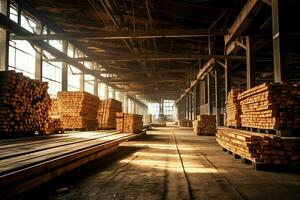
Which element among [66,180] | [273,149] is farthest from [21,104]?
[273,149]

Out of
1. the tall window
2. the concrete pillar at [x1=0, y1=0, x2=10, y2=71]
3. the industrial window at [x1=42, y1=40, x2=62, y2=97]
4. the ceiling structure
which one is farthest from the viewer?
the industrial window at [x1=42, y1=40, x2=62, y2=97]

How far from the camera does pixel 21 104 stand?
9.94 m

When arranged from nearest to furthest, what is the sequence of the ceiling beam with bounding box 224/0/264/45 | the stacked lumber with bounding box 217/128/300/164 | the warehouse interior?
the warehouse interior → the stacked lumber with bounding box 217/128/300/164 → the ceiling beam with bounding box 224/0/264/45

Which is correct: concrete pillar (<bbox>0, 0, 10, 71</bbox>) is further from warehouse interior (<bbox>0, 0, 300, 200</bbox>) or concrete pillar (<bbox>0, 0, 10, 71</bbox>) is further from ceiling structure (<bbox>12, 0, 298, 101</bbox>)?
ceiling structure (<bbox>12, 0, 298, 101</bbox>)

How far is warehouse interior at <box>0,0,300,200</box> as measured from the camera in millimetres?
4944

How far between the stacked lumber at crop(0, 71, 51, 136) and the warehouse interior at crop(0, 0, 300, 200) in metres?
0.04

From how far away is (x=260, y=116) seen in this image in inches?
322

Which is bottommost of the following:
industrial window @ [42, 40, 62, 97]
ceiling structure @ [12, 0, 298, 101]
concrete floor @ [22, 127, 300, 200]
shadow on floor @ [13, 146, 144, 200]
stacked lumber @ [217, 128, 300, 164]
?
shadow on floor @ [13, 146, 144, 200]

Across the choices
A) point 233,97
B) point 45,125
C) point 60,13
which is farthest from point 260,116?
point 60,13

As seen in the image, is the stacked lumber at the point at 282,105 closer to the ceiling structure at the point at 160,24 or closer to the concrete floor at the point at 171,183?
the concrete floor at the point at 171,183

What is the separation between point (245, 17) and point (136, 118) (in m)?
9.06

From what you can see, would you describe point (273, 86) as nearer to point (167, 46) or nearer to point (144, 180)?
point (144, 180)

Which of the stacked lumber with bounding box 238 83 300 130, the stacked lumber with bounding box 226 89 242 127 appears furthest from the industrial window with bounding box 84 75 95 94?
the stacked lumber with bounding box 238 83 300 130

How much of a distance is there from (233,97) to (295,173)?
5901 mm
